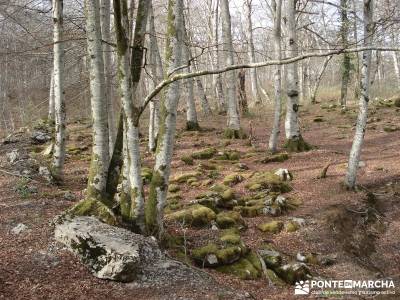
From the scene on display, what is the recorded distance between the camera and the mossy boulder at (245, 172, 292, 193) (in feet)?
31.6

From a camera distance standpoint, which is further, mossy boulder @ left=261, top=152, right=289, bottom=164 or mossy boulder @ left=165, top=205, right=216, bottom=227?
mossy boulder @ left=261, top=152, right=289, bottom=164

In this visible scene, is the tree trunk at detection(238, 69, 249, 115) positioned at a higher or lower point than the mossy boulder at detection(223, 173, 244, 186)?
higher

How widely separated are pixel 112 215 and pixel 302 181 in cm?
567

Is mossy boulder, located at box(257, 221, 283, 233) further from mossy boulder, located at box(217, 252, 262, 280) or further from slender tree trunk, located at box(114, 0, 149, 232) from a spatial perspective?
slender tree trunk, located at box(114, 0, 149, 232)

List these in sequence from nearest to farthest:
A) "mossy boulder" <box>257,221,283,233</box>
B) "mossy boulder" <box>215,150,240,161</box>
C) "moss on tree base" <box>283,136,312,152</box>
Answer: "mossy boulder" <box>257,221,283,233</box> < "mossy boulder" <box>215,150,240,161</box> < "moss on tree base" <box>283,136,312,152</box>

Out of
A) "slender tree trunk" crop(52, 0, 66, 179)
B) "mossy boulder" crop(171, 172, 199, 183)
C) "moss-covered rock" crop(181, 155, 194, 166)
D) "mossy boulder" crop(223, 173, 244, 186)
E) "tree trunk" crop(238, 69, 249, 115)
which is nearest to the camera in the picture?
"slender tree trunk" crop(52, 0, 66, 179)

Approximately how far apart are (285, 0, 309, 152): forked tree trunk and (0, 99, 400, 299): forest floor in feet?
1.95

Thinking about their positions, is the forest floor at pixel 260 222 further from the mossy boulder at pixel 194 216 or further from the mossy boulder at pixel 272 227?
the mossy boulder at pixel 194 216

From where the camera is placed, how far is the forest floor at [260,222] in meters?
4.80

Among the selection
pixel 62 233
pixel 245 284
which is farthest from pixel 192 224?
pixel 62 233

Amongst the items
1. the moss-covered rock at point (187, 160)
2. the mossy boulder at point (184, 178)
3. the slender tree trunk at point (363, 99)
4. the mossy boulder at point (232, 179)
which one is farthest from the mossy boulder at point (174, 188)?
the slender tree trunk at point (363, 99)

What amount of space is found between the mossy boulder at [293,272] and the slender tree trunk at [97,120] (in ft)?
9.44

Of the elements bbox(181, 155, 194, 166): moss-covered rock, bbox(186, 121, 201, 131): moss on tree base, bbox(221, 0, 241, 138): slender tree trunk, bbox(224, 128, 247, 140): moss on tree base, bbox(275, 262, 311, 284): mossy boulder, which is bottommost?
bbox(275, 262, 311, 284): mossy boulder

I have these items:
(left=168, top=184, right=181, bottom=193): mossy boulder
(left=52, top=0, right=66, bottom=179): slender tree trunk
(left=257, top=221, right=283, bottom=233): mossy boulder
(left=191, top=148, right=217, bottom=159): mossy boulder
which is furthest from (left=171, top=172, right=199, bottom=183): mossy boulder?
(left=257, top=221, right=283, bottom=233): mossy boulder
